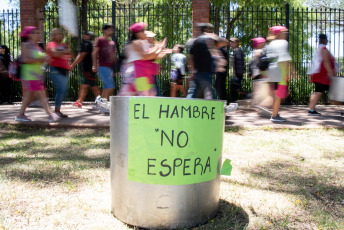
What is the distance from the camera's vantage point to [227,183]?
3.24 metres

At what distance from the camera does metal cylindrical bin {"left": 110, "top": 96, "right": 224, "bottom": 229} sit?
226cm

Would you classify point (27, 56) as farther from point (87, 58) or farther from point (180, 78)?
point (180, 78)

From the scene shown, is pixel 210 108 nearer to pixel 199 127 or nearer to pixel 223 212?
pixel 199 127

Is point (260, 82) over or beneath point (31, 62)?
beneath

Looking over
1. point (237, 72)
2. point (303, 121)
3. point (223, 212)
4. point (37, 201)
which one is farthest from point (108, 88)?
point (223, 212)

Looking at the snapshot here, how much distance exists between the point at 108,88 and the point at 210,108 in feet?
16.2

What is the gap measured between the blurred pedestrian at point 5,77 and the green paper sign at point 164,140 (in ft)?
26.1

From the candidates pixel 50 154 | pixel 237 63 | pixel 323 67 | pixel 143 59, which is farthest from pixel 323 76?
pixel 50 154

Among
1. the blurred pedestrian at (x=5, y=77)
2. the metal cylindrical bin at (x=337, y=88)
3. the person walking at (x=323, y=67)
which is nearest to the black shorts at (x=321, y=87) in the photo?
the person walking at (x=323, y=67)

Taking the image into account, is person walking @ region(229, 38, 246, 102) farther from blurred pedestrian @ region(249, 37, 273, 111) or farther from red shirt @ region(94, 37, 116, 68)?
red shirt @ region(94, 37, 116, 68)

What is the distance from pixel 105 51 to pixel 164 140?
493 centimetres

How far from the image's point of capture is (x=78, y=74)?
11.5 m

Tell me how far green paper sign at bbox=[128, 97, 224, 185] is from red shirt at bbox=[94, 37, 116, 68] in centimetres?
475

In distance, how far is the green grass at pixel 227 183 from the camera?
2.44 m
